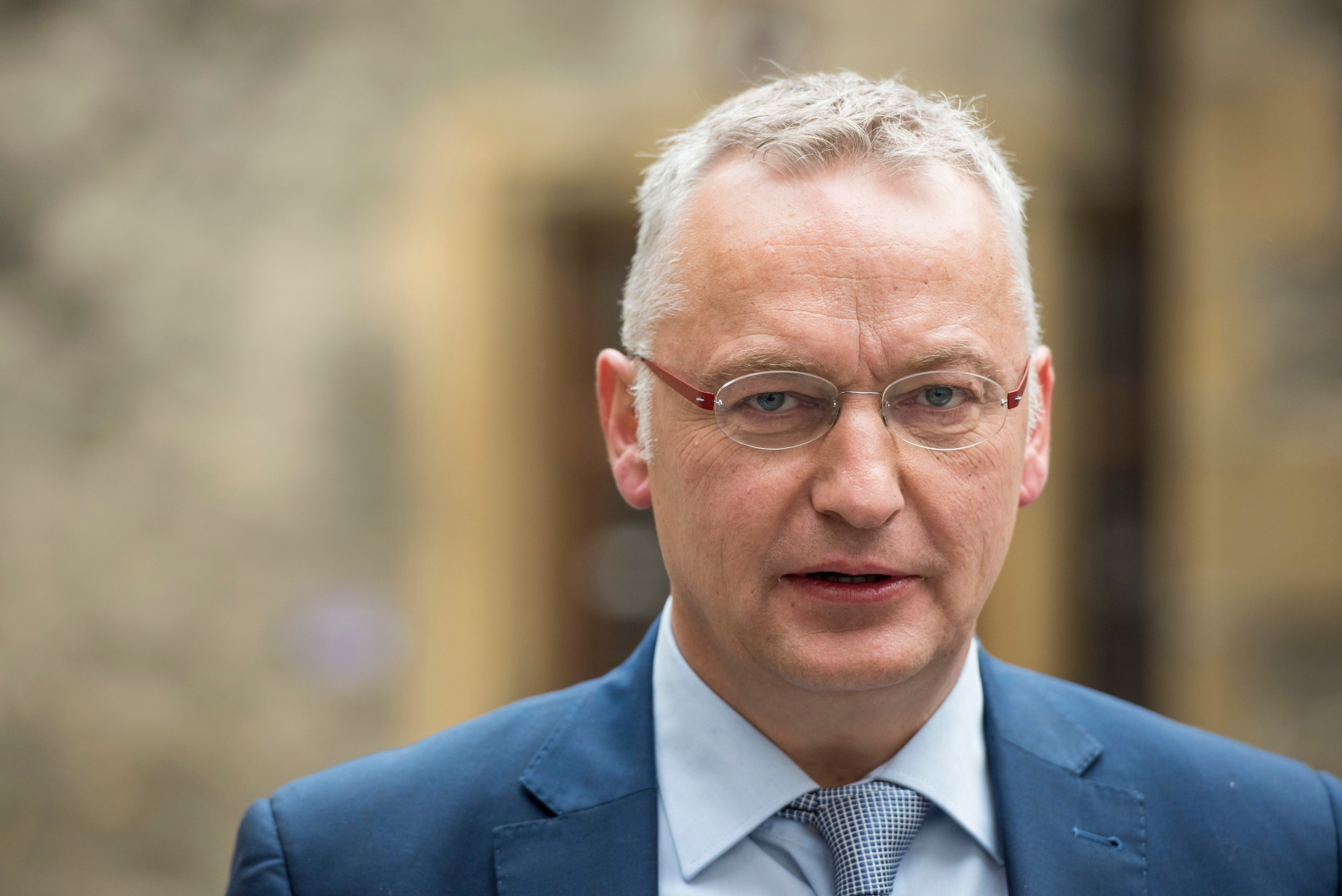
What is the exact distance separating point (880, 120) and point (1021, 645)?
10.8 feet

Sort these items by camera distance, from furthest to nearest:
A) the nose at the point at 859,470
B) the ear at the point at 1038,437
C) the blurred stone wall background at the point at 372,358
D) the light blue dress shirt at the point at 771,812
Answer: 1. the blurred stone wall background at the point at 372,358
2. the ear at the point at 1038,437
3. the light blue dress shirt at the point at 771,812
4. the nose at the point at 859,470

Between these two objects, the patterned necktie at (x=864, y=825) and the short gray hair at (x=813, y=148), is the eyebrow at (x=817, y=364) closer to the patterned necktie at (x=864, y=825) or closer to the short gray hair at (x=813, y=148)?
the short gray hair at (x=813, y=148)

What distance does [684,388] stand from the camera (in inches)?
71.7

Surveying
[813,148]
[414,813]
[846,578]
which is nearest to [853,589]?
[846,578]

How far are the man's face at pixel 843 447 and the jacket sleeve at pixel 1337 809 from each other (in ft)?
2.39

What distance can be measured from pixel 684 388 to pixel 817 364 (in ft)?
0.73

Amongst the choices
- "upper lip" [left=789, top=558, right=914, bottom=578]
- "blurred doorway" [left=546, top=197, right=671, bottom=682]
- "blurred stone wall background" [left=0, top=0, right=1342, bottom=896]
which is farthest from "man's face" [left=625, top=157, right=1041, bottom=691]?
"blurred doorway" [left=546, top=197, right=671, bottom=682]

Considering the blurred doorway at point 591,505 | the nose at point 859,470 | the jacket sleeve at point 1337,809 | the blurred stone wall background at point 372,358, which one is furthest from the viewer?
the blurred doorway at point 591,505

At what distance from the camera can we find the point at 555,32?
461cm

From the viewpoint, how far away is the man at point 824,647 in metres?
1.73

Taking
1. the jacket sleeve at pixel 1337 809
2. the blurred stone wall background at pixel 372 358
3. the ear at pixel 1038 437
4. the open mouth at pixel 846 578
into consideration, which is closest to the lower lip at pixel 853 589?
the open mouth at pixel 846 578

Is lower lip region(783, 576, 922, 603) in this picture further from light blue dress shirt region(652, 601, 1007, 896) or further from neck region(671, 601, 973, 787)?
light blue dress shirt region(652, 601, 1007, 896)

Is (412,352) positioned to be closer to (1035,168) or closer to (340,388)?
(340,388)

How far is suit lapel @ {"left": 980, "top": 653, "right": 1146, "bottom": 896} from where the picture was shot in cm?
178
